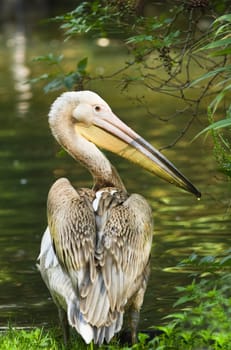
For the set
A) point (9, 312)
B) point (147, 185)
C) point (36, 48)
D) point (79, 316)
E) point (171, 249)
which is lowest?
point (36, 48)

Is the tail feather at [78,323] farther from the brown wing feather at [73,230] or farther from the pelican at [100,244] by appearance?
the brown wing feather at [73,230]

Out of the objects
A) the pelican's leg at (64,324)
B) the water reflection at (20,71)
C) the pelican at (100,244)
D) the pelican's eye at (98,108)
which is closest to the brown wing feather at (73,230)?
the pelican at (100,244)

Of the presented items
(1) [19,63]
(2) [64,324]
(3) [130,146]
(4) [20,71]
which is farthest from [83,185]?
(1) [19,63]

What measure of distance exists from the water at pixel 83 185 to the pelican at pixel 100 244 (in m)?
0.60

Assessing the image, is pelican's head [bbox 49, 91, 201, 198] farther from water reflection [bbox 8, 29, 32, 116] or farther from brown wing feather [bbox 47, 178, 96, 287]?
water reflection [bbox 8, 29, 32, 116]

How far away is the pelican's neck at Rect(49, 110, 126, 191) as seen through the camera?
24.2ft

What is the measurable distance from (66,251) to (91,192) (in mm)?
621

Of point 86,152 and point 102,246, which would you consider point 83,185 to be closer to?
point 86,152

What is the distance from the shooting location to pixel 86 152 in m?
7.43

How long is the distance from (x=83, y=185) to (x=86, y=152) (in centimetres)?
485

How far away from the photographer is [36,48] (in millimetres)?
30719

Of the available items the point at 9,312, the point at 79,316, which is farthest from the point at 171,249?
the point at 79,316

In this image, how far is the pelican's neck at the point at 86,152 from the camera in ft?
24.2

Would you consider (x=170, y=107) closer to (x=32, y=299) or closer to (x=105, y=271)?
A: (x=32, y=299)
